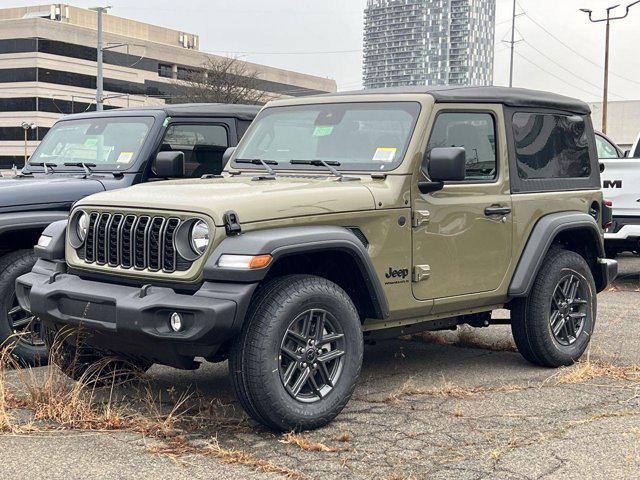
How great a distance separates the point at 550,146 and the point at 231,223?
3.03m

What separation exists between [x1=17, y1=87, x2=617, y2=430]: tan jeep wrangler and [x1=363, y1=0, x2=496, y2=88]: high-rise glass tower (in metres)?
67.3

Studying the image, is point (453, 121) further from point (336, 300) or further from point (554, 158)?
point (336, 300)

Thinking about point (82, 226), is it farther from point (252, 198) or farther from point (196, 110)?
point (196, 110)

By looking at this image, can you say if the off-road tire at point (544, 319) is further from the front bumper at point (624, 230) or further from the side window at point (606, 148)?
the side window at point (606, 148)

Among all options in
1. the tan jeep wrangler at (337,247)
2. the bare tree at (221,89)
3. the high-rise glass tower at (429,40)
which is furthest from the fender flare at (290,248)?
the high-rise glass tower at (429,40)

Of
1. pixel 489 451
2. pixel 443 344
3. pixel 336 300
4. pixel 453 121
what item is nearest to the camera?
pixel 489 451

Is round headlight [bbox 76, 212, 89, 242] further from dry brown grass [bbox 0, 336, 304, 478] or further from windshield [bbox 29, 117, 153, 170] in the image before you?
windshield [bbox 29, 117, 153, 170]

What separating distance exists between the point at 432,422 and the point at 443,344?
8.16ft

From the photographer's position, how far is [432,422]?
5293mm

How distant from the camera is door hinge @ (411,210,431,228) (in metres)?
5.70

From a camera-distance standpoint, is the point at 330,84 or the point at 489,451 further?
the point at 330,84

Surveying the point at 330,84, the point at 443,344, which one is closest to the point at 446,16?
the point at 330,84

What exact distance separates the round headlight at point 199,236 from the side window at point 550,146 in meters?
2.60

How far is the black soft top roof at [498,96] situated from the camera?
6.14 meters
